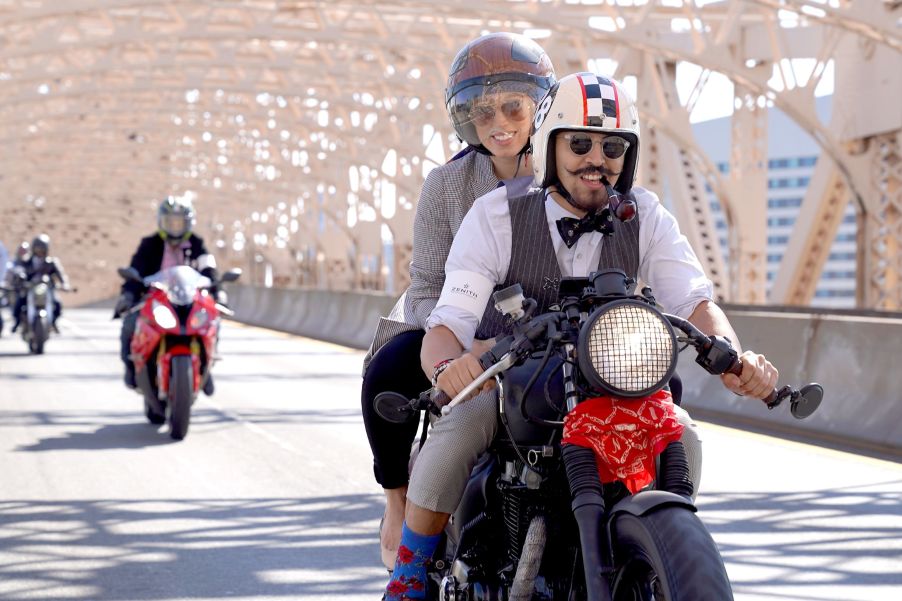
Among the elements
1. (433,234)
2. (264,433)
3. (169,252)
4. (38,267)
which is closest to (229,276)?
(169,252)

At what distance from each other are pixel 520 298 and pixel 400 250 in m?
47.0

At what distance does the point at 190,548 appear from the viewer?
290 inches

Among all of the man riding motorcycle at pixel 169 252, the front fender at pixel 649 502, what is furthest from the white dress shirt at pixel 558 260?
the man riding motorcycle at pixel 169 252

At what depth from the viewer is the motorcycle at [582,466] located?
135 inches

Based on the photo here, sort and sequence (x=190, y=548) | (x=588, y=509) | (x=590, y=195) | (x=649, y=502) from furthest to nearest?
(x=190, y=548) → (x=590, y=195) → (x=588, y=509) → (x=649, y=502)

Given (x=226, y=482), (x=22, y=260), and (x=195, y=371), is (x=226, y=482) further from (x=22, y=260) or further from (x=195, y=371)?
(x=22, y=260)

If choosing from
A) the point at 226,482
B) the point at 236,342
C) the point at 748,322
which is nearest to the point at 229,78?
the point at 236,342

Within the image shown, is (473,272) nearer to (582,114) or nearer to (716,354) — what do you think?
(582,114)

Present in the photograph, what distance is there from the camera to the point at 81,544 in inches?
295

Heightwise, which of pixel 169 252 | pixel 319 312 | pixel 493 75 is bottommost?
pixel 319 312

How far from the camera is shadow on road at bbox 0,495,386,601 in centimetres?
647

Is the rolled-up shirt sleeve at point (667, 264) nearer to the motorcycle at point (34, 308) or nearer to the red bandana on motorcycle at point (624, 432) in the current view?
the red bandana on motorcycle at point (624, 432)

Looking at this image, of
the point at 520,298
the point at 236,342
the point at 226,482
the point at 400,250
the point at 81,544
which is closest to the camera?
the point at 520,298

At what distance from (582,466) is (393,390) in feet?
4.06
